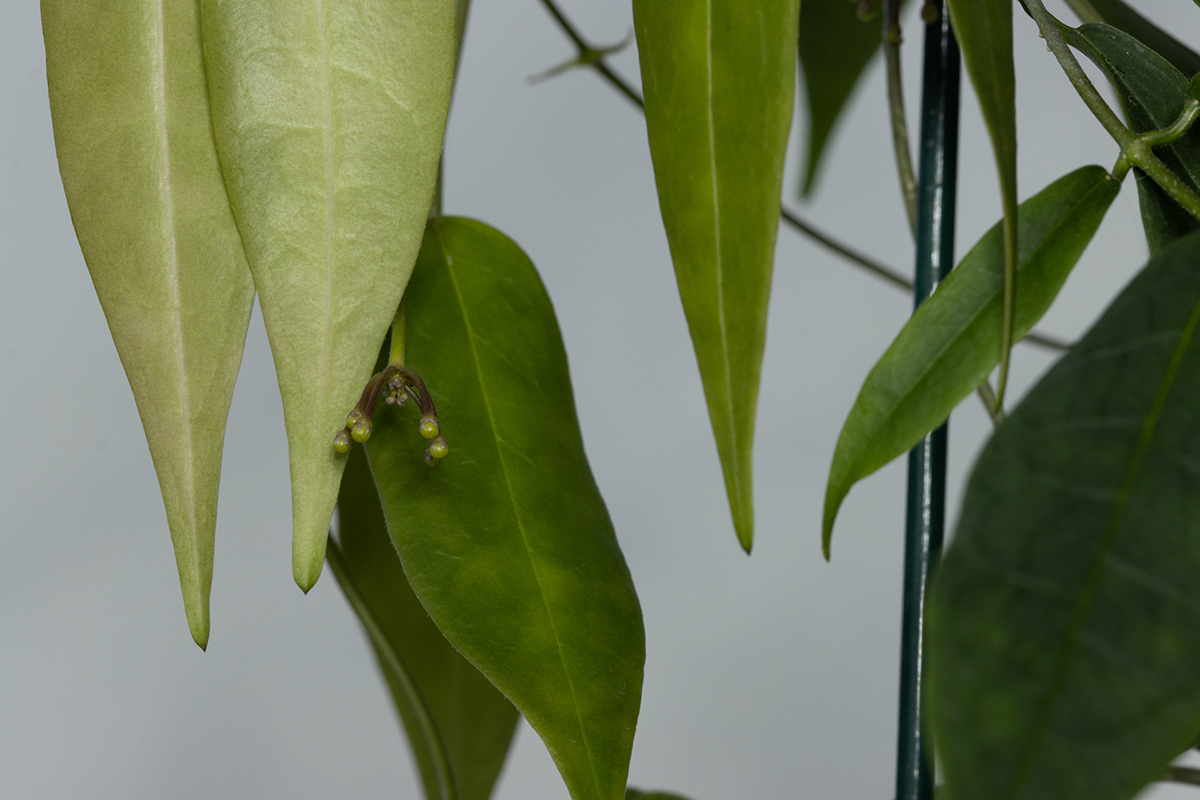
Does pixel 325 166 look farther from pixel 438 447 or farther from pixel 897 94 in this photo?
pixel 897 94

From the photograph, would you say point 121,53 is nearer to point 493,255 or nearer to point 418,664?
point 493,255

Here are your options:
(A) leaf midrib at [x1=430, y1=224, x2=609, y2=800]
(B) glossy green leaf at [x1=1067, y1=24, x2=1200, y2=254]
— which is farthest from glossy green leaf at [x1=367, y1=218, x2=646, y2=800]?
(B) glossy green leaf at [x1=1067, y1=24, x2=1200, y2=254]

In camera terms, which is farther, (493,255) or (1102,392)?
(493,255)

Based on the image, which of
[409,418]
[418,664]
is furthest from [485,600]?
[418,664]

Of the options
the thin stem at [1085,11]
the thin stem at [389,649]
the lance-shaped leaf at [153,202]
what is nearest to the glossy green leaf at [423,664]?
the thin stem at [389,649]

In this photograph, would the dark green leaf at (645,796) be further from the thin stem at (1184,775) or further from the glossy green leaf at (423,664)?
the thin stem at (1184,775)

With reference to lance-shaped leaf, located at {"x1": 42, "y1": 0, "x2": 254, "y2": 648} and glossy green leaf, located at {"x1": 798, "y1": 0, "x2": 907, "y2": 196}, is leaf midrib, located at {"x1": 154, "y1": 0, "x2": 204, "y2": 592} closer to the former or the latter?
lance-shaped leaf, located at {"x1": 42, "y1": 0, "x2": 254, "y2": 648}
